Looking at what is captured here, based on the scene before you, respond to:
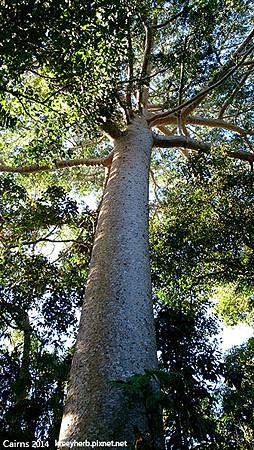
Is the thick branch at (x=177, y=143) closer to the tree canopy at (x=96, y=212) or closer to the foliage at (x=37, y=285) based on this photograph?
the tree canopy at (x=96, y=212)

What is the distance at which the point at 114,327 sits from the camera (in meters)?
2.35

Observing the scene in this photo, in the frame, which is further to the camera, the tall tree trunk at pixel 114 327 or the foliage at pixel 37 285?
the foliage at pixel 37 285

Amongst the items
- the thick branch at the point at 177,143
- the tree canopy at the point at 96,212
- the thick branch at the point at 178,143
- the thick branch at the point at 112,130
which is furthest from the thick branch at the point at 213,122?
the thick branch at the point at 112,130

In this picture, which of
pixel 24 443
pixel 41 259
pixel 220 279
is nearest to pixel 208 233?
pixel 220 279

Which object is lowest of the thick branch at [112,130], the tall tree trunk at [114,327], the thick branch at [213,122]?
the tall tree trunk at [114,327]

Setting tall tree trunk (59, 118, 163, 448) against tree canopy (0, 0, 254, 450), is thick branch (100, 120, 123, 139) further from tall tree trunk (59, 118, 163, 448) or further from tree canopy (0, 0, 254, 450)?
tall tree trunk (59, 118, 163, 448)

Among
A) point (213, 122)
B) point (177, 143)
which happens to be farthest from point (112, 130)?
point (213, 122)

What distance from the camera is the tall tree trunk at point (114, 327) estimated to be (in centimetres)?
189

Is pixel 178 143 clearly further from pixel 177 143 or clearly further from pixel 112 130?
pixel 112 130

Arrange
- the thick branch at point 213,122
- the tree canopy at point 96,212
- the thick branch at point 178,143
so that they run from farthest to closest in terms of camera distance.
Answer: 1. the thick branch at point 213,122
2. the thick branch at point 178,143
3. the tree canopy at point 96,212

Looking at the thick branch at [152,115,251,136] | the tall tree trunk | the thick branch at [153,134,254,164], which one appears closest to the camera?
the tall tree trunk

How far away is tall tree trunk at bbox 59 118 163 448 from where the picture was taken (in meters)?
1.89

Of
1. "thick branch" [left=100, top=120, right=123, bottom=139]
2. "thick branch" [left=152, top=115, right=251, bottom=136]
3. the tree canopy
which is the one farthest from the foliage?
"thick branch" [left=152, top=115, right=251, bottom=136]

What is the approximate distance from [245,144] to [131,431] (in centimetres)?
687
